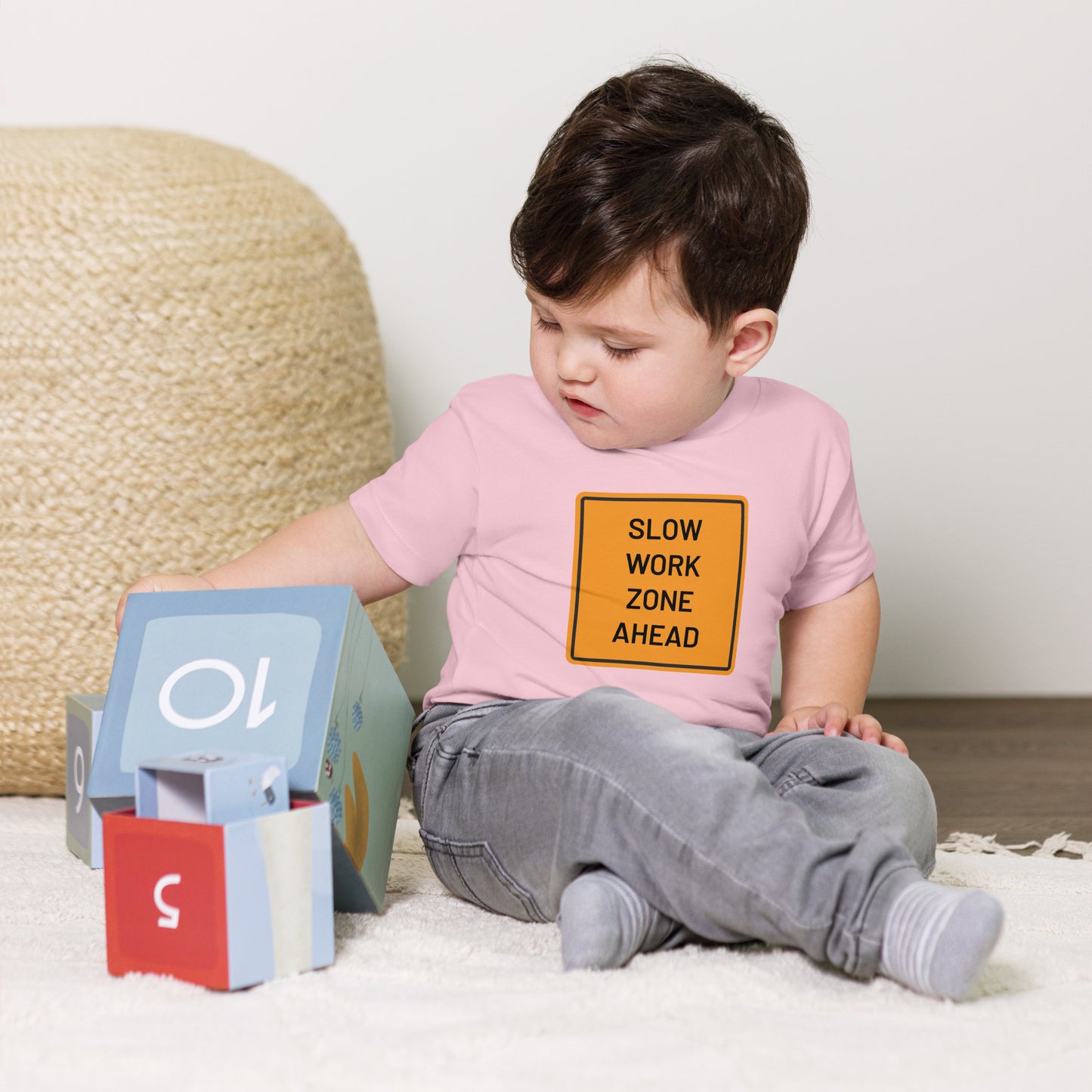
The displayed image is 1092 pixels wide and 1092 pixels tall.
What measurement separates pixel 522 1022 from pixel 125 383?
79cm

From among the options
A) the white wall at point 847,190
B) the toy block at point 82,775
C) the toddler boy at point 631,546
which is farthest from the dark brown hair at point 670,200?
the white wall at point 847,190

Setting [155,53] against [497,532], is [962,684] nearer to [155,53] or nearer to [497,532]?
[497,532]

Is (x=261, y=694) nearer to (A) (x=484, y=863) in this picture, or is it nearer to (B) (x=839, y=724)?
(A) (x=484, y=863)

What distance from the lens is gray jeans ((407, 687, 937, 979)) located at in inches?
26.4

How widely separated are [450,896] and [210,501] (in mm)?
503

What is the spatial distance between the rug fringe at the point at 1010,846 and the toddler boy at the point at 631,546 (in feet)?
0.68

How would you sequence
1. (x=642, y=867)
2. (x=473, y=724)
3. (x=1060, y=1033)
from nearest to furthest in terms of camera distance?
(x=1060, y=1033), (x=642, y=867), (x=473, y=724)

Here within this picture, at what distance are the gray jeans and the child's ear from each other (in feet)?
0.87

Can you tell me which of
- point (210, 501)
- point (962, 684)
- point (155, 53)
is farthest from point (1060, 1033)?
point (155, 53)

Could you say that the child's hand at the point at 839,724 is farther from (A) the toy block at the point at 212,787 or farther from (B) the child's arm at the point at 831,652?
(A) the toy block at the point at 212,787

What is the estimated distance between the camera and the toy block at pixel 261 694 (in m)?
0.73

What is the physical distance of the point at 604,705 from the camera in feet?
2.52

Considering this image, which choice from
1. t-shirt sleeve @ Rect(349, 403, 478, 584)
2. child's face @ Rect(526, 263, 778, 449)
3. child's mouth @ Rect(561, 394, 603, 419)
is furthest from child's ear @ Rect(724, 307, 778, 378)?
t-shirt sleeve @ Rect(349, 403, 478, 584)

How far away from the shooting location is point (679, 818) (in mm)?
697
